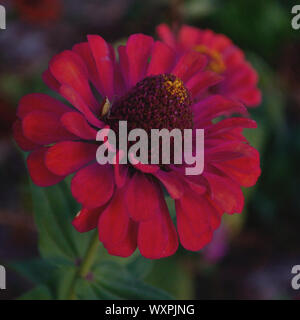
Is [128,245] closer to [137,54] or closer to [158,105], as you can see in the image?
[158,105]

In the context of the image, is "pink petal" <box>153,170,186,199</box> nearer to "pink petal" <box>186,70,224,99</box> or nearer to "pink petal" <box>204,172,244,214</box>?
"pink petal" <box>204,172,244,214</box>

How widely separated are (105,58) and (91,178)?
243 mm

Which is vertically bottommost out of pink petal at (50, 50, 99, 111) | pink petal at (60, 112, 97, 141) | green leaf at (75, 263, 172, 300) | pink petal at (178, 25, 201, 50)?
green leaf at (75, 263, 172, 300)

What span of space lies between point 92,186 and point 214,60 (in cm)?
70

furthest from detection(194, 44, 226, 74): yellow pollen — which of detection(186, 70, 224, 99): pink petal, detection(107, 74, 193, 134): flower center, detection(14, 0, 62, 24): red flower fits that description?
detection(14, 0, 62, 24): red flower

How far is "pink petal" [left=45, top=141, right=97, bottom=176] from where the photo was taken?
1.98 feet

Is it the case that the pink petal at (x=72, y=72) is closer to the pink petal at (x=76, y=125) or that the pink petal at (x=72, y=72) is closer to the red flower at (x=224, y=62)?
the pink petal at (x=76, y=125)

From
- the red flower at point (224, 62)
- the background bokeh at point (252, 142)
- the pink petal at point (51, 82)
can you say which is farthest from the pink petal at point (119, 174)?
the background bokeh at point (252, 142)

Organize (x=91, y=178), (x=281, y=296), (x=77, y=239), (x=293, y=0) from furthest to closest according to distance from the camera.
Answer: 1. (x=293, y=0)
2. (x=281, y=296)
3. (x=77, y=239)
4. (x=91, y=178)

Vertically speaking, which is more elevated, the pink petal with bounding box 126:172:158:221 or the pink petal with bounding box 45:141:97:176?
the pink petal with bounding box 45:141:97:176

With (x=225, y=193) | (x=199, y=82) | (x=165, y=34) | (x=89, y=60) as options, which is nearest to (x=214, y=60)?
(x=165, y=34)

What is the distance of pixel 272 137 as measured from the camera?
1.83 metres

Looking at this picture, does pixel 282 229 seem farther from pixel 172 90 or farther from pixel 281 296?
pixel 172 90

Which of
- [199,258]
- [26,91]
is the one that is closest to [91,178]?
[199,258]
